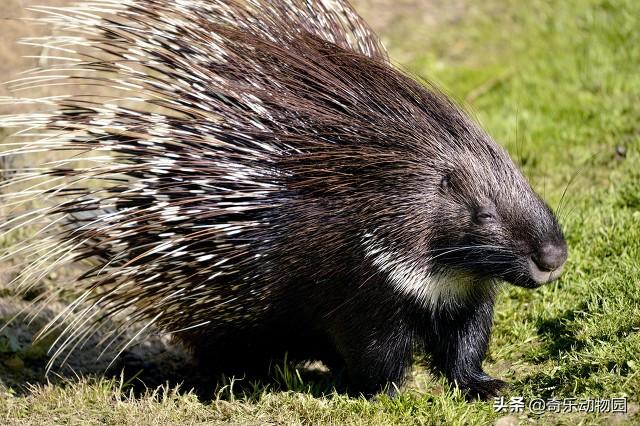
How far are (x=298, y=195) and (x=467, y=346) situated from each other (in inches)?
40.6

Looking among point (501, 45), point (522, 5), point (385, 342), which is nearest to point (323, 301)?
point (385, 342)

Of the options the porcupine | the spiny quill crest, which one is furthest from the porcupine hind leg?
the spiny quill crest

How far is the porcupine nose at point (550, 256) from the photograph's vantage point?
12.0 ft

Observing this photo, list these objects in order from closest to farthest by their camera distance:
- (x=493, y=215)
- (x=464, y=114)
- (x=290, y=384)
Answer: (x=493, y=215) → (x=464, y=114) → (x=290, y=384)

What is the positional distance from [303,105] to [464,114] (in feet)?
2.36

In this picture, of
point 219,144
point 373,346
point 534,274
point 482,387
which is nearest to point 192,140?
point 219,144

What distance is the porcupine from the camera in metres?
3.81

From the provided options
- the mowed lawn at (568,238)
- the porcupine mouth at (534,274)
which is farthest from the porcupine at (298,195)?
the mowed lawn at (568,238)

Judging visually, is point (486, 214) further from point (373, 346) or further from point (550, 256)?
point (373, 346)

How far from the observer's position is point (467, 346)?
13.6 feet

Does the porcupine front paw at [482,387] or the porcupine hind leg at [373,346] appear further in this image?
the porcupine front paw at [482,387]

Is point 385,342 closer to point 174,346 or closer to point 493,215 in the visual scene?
point 493,215

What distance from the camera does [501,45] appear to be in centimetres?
786

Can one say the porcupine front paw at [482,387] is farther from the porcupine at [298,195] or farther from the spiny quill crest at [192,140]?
the spiny quill crest at [192,140]
